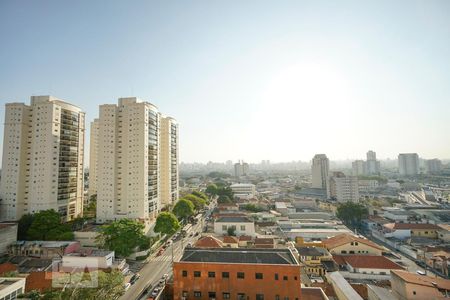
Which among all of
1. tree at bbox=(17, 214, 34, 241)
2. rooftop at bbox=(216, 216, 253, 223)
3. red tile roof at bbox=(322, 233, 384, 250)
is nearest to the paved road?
rooftop at bbox=(216, 216, 253, 223)

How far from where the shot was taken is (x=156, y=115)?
48.8 metres

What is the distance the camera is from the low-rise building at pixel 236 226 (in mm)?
41844

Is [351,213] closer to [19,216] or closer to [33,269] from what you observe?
[33,269]

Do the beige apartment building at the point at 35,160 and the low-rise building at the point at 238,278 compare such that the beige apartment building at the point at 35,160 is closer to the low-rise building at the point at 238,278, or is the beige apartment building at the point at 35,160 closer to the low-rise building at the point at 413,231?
the low-rise building at the point at 238,278

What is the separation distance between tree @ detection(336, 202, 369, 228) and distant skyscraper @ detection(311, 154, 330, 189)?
1577 inches

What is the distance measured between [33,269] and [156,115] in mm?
30244

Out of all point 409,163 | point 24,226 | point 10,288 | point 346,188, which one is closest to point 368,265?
point 10,288

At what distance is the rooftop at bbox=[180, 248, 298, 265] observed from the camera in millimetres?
19281

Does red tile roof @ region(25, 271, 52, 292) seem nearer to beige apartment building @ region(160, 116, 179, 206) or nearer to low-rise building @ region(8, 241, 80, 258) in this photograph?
low-rise building @ region(8, 241, 80, 258)

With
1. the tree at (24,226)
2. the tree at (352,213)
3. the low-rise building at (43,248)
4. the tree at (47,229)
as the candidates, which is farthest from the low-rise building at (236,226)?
the tree at (24,226)

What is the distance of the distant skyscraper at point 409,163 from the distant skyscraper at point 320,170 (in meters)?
90.3

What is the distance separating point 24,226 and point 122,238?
→ 54.2 feet

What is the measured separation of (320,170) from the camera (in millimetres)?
95062

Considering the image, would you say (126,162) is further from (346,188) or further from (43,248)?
(346,188)
